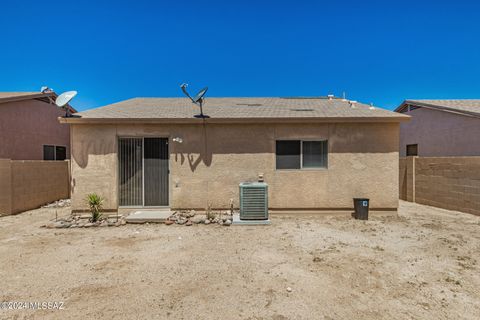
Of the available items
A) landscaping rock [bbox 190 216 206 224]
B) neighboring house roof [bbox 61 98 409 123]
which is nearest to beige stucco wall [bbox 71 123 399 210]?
neighboring house roof [bbox 61 98 409 123]

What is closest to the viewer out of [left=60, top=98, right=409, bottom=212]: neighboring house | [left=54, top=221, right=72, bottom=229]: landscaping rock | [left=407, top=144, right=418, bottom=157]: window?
[left=54, top=221, right=72, bottom=229]: landscaping rock

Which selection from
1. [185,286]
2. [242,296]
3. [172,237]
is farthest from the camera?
[172,237]

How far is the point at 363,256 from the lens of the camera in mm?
4148

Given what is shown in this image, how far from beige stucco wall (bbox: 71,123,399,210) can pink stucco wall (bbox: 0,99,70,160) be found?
24.6 ft

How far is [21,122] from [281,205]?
42.2 feet

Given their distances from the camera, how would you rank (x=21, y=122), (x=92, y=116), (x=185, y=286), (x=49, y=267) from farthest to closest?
(x=21, y=122) → (x=92, y=116) → (x=49, y=267) → (x=185, y=286)

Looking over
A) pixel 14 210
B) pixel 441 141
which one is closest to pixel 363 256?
pixel 14 210

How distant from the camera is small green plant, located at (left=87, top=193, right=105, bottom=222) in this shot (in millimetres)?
6337

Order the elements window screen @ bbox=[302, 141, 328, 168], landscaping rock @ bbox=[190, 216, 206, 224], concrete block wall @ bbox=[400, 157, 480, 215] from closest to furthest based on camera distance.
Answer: landscaping rock @ bbox=[190, 216, 206, 224] < window screen @ bbox=[302, 141, 328, 168] < concrete block wall @ bbox=[400, 157, 480, 215]

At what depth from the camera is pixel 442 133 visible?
11656 mm

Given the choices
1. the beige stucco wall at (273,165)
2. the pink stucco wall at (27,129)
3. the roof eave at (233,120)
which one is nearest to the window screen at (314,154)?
the beige stucco wall at (273,165)

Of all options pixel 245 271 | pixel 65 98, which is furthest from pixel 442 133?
pixel 65 98

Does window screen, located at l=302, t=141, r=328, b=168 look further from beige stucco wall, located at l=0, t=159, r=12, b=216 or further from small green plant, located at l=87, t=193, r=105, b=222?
beige stucco wall, located at l=0, t=159, r=12, b=216

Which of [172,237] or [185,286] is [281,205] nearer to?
[172,237]
